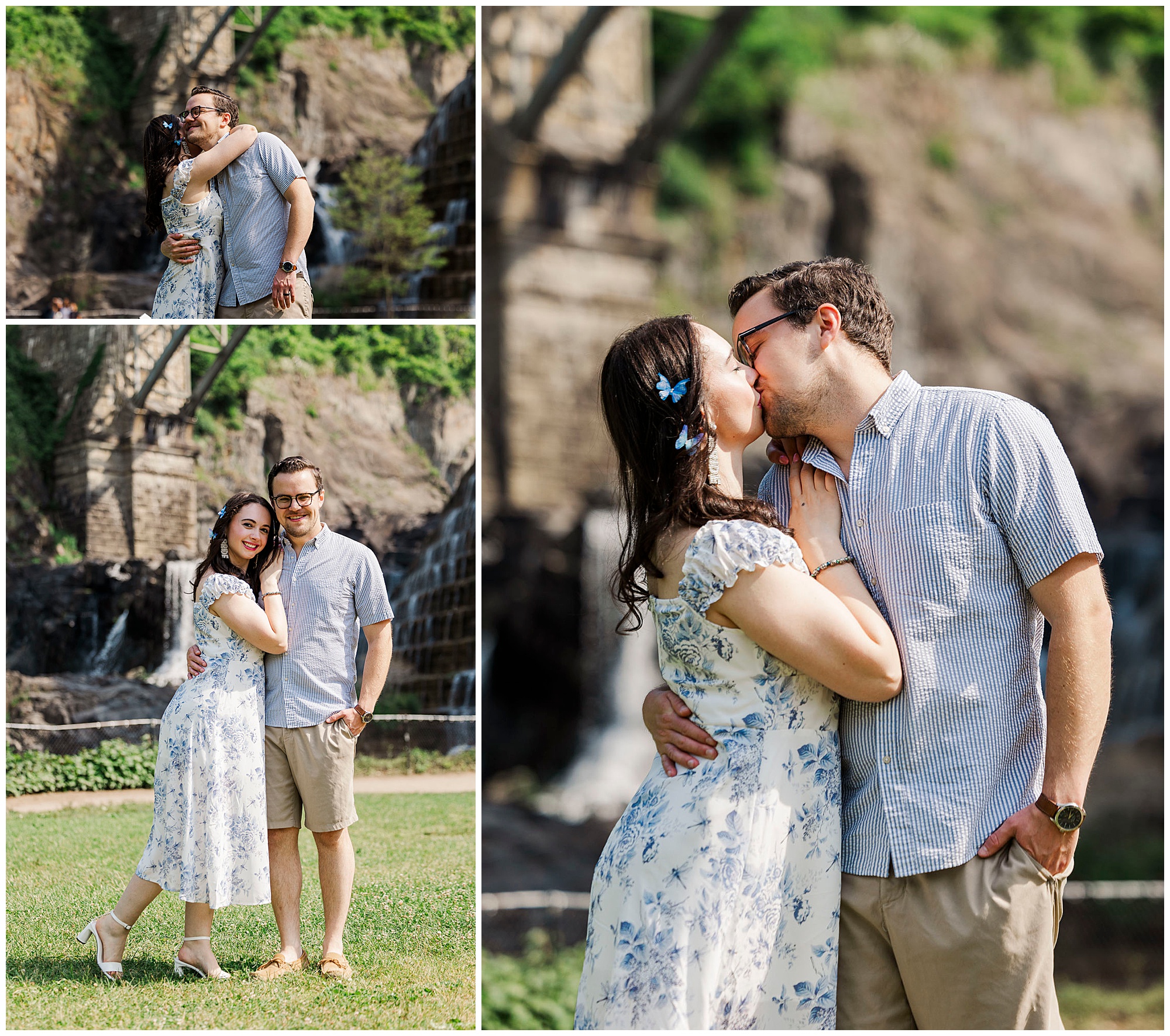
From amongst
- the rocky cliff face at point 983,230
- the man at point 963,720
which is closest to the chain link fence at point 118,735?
the man at point 963,720

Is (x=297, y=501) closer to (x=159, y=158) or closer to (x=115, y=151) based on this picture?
(x=159, y=158)

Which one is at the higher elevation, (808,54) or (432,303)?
(808,54)

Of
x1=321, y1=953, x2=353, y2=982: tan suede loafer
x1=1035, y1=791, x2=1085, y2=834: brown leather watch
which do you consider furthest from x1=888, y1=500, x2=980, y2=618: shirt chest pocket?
x1=321, y1=953, x2=353, y2=982: tan suede loafer

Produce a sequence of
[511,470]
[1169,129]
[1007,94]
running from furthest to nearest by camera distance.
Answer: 1. [1007,94]
2. [1169,129]
3. [511,470]

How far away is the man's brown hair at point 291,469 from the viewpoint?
3936mm

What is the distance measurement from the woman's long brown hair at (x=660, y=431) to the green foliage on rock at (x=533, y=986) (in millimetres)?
3282

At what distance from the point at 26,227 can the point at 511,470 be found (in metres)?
10.7

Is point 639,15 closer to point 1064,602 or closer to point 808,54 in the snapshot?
point 808,54

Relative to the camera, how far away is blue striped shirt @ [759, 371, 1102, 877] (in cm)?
279

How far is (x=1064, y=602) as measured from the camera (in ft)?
9.09

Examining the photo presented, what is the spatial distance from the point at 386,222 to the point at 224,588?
4.95ft

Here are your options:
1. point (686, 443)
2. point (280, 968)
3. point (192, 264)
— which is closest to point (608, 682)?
point (280, 968)

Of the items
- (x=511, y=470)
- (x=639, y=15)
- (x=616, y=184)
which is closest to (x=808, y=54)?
(x=639, y=15)

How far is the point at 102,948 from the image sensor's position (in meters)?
3.77
